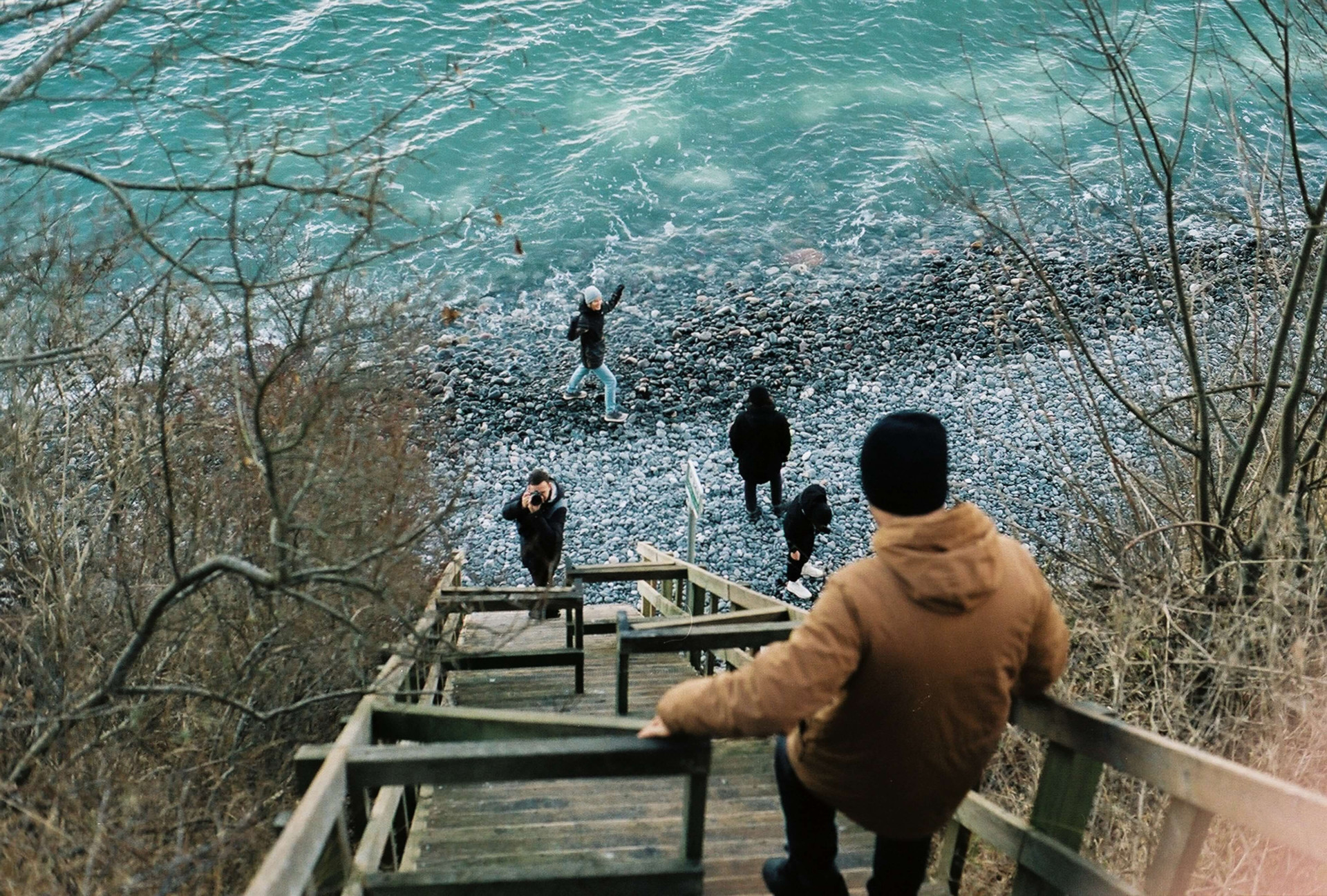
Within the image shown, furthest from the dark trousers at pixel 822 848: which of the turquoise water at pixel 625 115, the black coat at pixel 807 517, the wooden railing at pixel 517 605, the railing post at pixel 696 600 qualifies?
the turquoise water at pixel 625 115

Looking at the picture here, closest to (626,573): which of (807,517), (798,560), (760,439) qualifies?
(807,517)

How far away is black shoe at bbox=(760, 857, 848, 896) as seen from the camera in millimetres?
3121

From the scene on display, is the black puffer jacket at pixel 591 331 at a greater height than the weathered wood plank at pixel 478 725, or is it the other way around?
the weathered wood plank at pixel 478 725

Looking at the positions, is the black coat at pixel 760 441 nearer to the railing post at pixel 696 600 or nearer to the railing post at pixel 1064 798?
the railing post at pixel 696 600

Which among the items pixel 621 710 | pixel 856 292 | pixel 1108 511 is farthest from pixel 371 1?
pixel 621 710

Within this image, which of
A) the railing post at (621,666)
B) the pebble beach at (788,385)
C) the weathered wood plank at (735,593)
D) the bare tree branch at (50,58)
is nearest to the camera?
the railing post at (621,666)

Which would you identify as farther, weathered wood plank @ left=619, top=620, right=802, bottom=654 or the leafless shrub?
weathered wood plank @ left=619, top=620, right=802, bottom=654

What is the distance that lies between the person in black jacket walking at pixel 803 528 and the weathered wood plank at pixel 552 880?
7.17 meters

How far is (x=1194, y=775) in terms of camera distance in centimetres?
272

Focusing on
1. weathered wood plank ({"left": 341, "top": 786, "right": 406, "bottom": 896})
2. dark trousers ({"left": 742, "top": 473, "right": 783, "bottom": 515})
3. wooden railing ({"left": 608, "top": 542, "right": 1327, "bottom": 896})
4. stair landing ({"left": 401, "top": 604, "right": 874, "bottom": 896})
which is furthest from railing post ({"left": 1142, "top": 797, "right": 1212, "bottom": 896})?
dark trousers ({"left": 742, "top": 473, "right": 783, "bottom": 515})

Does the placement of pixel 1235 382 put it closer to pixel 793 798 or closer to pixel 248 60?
pixel 793 798

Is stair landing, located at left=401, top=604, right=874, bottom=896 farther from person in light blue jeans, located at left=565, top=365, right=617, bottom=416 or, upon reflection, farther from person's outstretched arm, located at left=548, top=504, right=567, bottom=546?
person in light blue jeans, located at left=565, top=365, right=617, bottom=416

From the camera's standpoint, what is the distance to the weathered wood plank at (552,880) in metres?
3.05

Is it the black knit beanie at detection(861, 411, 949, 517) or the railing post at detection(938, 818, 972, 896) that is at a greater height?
the black knit beanie at detection(861, 411, 949, 517)
